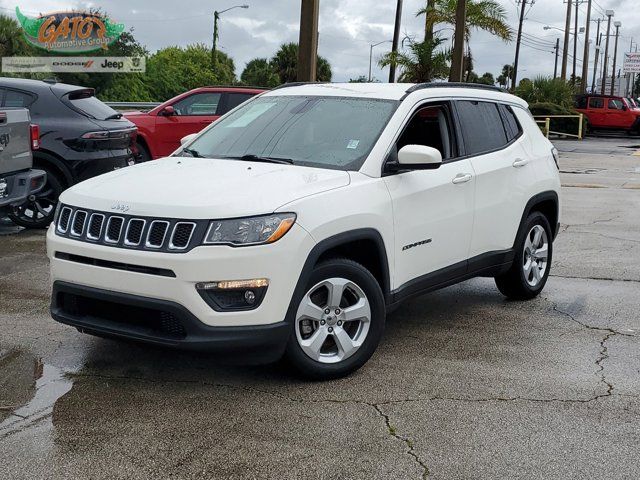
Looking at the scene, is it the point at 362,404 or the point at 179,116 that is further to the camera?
the point at 179,116

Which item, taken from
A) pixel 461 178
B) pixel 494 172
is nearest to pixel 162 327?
pixel 461 178

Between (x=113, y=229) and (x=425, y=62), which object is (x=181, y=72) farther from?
(x=113, y=229)

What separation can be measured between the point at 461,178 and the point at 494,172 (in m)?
0.51

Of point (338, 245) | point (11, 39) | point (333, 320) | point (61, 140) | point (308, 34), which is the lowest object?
point (333, 320)

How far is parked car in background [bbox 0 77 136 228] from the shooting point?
1015cm

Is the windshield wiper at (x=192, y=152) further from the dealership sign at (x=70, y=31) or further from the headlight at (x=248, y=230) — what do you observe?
the dealership sign at (x=70, y=31)

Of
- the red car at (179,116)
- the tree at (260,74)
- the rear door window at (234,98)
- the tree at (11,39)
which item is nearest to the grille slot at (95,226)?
the red car at (179,116)

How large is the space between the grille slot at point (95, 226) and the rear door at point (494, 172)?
263 centimetres

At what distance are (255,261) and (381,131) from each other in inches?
58.7

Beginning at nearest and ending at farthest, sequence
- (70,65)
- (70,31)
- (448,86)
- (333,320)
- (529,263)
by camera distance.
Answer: (333,320)
(448,86)
(529,263)
(70,65)
(70,31)

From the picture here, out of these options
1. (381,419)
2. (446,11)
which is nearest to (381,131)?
(381,419)

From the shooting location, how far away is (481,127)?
650cm

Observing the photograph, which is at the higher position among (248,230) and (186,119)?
(186,119)

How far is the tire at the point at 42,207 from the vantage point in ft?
33.2
